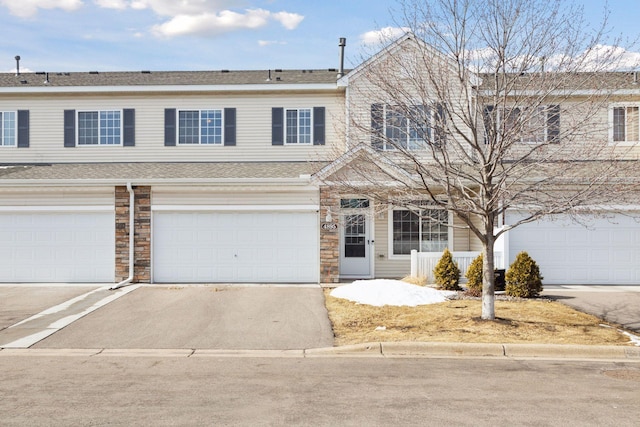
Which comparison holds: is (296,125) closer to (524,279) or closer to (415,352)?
(524,279)

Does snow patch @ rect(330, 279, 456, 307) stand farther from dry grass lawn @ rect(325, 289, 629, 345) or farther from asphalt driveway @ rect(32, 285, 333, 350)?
asphalt driveway @ rect(32, 285, 333, 350)

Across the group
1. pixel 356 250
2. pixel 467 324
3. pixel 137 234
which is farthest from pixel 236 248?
pixel 467 324

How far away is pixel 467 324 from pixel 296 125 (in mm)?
10532

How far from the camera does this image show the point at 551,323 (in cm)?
1220

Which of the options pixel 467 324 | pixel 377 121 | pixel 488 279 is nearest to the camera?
pixel 467 324

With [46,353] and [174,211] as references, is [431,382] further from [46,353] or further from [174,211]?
[174,211]

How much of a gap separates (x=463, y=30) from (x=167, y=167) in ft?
36.0

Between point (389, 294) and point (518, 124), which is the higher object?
point (518, 124)

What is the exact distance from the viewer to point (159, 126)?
2058 centimetres

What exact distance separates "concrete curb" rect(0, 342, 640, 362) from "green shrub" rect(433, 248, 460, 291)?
6258mm

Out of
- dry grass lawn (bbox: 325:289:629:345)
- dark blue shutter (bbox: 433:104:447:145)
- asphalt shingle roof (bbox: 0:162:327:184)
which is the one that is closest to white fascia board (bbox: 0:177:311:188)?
asphalt shingle roof (bbox: 0:162:327:184)

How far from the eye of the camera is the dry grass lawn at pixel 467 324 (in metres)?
10.9

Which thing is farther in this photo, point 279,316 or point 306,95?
point 306,95

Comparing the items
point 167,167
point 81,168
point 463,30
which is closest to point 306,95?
point 167,167
